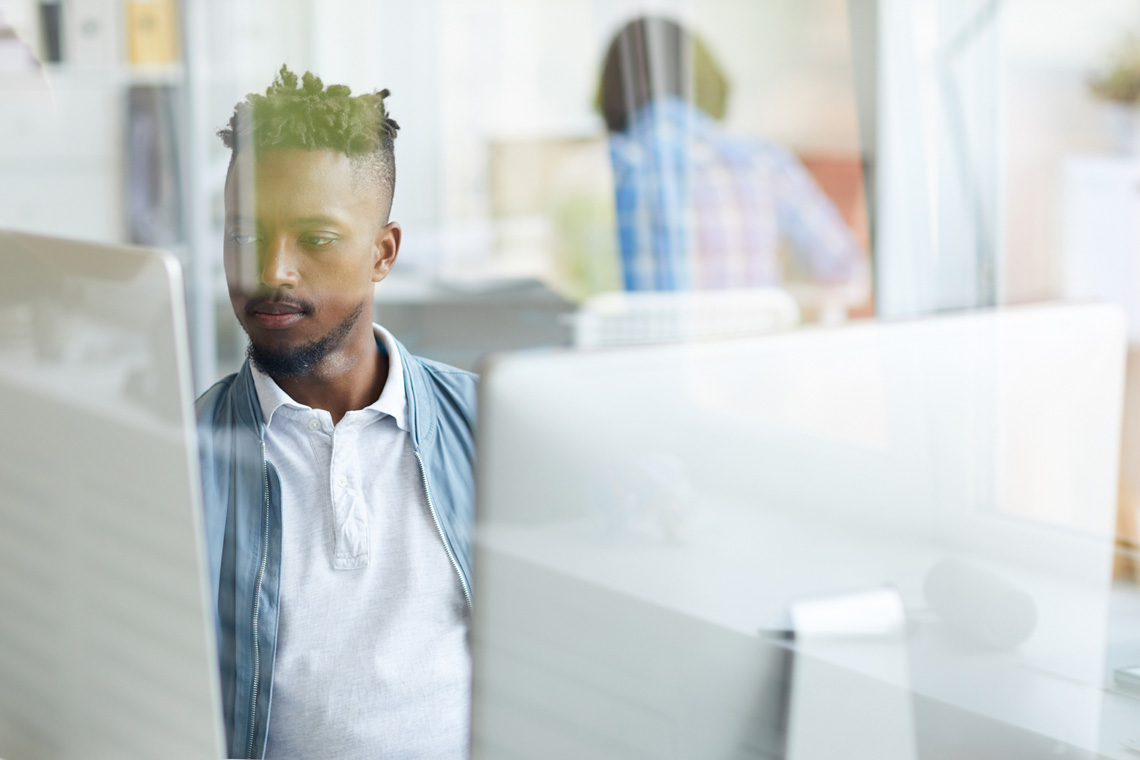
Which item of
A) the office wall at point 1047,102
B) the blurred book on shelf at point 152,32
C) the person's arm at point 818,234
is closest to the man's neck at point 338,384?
the blurred book on shelf at point 152,32

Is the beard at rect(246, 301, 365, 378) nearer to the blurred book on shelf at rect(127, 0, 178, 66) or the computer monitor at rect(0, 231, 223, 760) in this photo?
the computer monitor at rect(0, 231, 223, 760)

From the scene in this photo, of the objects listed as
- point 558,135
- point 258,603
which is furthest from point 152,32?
point 258,603

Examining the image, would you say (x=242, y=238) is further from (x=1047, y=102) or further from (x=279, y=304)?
(x=1047, y=102)

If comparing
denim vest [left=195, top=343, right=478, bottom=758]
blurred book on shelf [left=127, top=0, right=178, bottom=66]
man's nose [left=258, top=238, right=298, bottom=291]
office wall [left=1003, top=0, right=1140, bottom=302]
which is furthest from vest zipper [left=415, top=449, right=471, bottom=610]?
office wall [left=1003, top=0, right=1140, bottom=302]

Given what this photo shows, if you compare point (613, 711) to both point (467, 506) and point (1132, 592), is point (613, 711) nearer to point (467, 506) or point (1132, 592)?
point (467, 506)

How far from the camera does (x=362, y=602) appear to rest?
0.50m

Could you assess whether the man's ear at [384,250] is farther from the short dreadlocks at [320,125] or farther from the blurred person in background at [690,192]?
the blurred person in background at [690,192]

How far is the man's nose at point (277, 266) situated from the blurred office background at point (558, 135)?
5 cm

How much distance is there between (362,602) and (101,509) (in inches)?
5.1

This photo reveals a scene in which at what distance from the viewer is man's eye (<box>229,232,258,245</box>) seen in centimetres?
51

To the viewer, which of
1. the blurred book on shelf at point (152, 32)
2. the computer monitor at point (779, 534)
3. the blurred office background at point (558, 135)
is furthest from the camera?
the blurred book on shelf at point (152, 32)

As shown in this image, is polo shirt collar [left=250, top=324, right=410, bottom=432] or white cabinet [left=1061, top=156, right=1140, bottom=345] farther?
white cabinet [left=1061, top=156, right=1140, bottom=345]

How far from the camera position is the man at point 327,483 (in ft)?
1.66

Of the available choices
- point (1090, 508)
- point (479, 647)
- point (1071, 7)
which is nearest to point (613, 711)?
point (479, 647)
